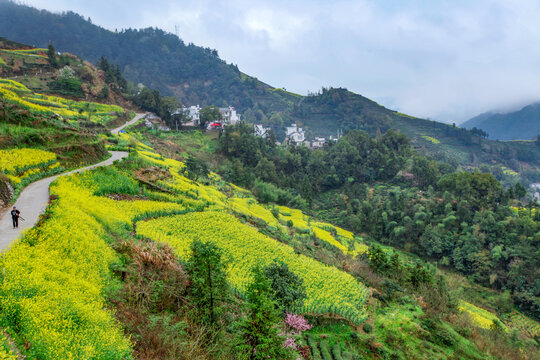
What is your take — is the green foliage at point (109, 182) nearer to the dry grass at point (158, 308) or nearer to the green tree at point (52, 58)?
the dry grass at point (158, 308)

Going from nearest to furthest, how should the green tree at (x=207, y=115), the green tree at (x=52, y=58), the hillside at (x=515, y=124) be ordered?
1. the green tree at (x=52, y=58)
2. the green tree at (x=207, y=115)
3. the hillside at (x=515, y=124)

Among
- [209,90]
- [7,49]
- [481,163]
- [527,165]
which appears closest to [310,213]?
[7,49]

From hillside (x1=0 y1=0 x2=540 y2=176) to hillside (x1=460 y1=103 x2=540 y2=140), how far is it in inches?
1976

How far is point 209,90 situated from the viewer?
117m

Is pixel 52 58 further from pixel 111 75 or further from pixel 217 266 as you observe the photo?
pixel 217 266

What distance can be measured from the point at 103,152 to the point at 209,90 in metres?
104

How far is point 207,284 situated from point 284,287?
2.92m

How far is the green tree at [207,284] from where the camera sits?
724 cm

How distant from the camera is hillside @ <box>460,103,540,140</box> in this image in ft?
394

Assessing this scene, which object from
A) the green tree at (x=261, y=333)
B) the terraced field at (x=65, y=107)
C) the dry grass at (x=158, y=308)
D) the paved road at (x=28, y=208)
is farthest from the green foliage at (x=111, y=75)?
the green tree at (x=261, y=333)

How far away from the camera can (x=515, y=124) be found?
415ft

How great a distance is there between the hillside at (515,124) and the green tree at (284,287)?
149 metres

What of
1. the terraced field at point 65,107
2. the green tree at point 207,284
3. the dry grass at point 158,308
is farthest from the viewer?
the terraced field at point 65,107

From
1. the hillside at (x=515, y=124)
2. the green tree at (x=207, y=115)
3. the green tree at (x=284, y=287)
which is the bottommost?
the green tree at (x=284, y=287)
